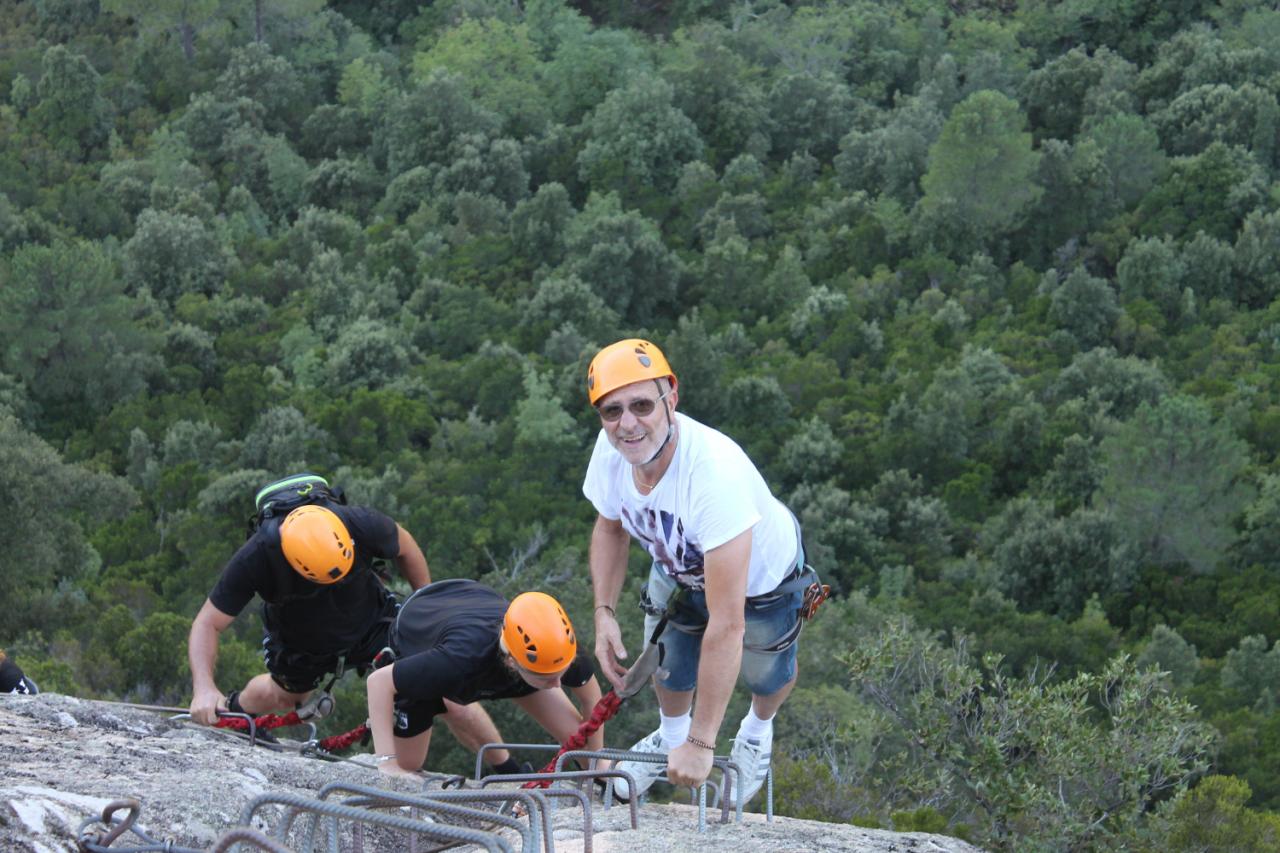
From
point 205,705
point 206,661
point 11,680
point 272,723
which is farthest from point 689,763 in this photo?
point 11,680

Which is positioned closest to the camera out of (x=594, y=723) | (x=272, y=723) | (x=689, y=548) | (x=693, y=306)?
(x=689, y=548)

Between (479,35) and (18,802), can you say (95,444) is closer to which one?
(479,35)

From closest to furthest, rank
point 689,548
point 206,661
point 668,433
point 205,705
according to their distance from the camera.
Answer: point 668,433 → point 689,548 → point 205,705 → point 206,661

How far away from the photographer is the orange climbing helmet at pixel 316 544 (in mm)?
7777

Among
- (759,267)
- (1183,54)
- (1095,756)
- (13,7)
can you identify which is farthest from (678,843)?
(13,7)

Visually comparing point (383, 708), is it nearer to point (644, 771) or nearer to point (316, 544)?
point (316, 544)

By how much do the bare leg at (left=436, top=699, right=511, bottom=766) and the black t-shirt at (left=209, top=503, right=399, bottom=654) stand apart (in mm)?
721

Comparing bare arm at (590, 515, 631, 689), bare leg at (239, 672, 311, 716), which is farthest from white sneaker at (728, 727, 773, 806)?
bare leg at (239, 672, 311, 716)

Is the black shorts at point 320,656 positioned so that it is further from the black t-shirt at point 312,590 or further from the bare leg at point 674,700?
the bare leg at point 674,700

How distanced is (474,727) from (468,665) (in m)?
0.87

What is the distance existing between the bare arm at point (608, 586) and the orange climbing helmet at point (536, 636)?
0.21m

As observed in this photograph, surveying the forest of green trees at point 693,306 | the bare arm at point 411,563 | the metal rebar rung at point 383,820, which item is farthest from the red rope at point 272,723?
the forest of green trees at point 693,306

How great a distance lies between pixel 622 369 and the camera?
19.9ft

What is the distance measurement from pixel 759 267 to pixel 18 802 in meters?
41.7
